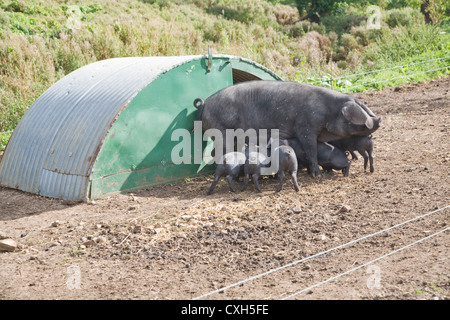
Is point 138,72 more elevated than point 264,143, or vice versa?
point 138,72

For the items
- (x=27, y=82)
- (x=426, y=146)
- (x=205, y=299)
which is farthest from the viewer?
(x=27, y=82)

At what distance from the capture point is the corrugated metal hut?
23.0ft

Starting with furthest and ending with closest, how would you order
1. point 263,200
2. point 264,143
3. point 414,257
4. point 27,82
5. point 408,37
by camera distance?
point 408,37 < point 27,82 < point 264,143 < point 263,200 < point 414,257

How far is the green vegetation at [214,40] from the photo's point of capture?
12898 millimetres

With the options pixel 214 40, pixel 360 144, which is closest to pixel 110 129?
pixel 360 144

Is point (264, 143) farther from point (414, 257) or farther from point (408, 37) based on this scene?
point (408, 37)

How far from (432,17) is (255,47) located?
8617 mm

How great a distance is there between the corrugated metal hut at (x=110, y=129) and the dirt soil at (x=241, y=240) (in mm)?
245

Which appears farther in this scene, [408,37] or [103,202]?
[408,37]

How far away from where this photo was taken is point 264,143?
25.3 ft
